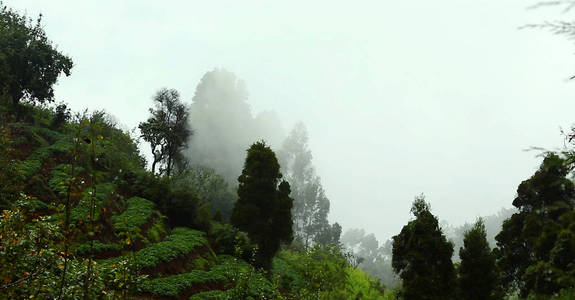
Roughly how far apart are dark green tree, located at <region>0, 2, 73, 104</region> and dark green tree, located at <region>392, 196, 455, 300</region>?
2790 centimetres

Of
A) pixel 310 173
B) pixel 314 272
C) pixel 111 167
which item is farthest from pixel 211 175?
pixel 310 173

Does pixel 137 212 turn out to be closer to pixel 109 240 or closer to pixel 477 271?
pixel 109 240

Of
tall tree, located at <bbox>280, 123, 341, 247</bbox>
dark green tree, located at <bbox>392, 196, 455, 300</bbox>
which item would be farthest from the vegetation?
tall tree, located at <bbox>280, 123, 341, 247</bbox>

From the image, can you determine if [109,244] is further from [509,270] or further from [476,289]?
[509,270]

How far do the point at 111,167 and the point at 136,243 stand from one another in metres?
10.1

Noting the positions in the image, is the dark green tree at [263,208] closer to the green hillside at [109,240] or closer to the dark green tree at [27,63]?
the green hillside at [109,240]

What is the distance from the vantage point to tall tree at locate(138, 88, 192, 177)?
2952 cm

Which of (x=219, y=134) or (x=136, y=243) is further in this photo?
(x=219, y=134)

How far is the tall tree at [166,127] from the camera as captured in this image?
29.5 metres

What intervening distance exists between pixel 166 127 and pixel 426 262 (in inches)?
904

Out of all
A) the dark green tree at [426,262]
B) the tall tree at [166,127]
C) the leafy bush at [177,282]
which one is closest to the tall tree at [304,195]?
the tall tree at [166,127]

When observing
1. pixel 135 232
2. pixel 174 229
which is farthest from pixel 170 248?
pixel 174 229

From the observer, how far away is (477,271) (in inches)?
567

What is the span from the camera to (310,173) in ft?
244
